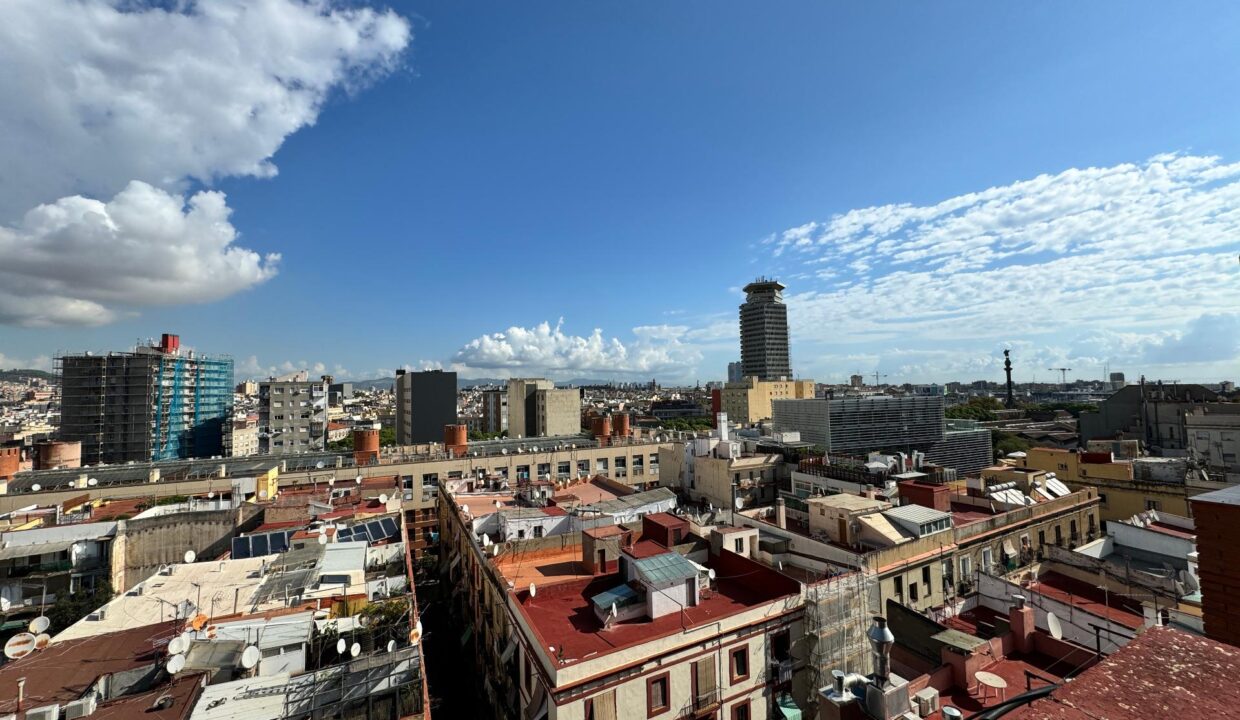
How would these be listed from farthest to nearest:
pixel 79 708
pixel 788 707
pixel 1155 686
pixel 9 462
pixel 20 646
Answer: pixel 9 462
pixel 788 707
pixel 20 646
pixel 79 708
pixel 1155 686

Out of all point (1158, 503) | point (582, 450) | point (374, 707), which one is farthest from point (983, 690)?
point (582, 450)

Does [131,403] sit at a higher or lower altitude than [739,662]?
higher

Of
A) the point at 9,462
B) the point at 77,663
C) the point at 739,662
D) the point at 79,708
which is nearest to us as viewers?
the point at 79,708

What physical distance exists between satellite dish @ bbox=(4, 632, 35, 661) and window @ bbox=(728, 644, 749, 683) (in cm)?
1970

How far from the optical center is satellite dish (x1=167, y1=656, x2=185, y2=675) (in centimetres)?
1235

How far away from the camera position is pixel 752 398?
14600cm

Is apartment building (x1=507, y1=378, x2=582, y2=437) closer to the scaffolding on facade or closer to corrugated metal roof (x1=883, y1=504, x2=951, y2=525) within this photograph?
corrugated metal roof (x1=883, y1=504, x2=951, y2=525)

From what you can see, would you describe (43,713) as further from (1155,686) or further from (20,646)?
(1155,686)

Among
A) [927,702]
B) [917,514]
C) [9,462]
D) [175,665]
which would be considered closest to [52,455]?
[9,462]

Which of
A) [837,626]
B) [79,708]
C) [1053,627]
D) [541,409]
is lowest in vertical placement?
[837,626]

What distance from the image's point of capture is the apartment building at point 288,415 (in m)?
92.9

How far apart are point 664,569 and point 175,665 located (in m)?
13.1

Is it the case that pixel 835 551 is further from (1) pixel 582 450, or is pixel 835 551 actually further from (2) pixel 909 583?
(1) pixel 582 450

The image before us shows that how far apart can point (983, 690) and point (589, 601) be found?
11759 mm
